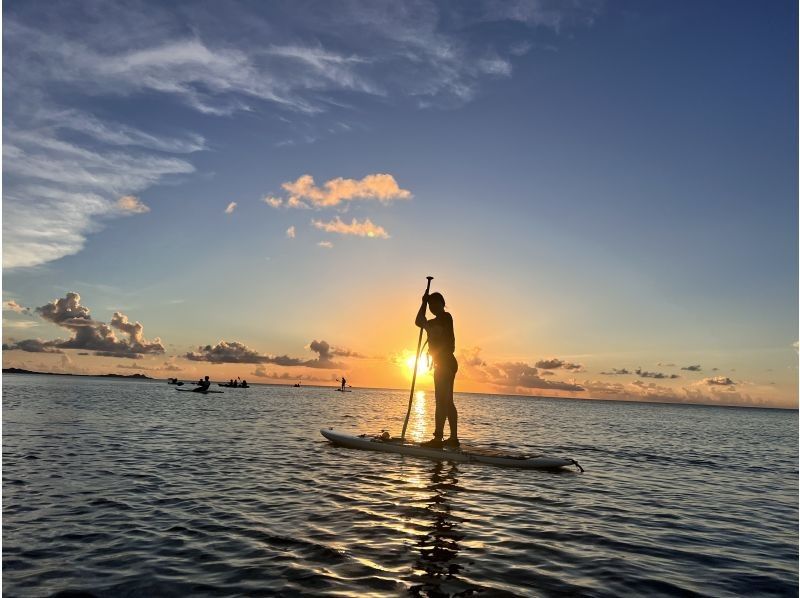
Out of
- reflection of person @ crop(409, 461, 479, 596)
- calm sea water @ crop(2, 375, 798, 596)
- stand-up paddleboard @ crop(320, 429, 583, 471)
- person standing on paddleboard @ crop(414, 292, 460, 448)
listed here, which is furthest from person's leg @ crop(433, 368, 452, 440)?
reflection of person @ crop(409, 461, 479, 596)

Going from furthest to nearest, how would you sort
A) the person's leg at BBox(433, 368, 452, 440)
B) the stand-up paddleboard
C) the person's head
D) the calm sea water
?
the person's head → the person's leg at BBox(433, 368, 452, 440) → the stand-up paddleboard → the calm sea water

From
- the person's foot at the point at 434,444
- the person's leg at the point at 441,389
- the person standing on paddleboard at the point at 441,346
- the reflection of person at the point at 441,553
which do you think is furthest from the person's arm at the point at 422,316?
the reflection of person at the point at 441,553

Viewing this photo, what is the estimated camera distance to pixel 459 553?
28.7 ft

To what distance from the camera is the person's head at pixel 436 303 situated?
18672 millimetres

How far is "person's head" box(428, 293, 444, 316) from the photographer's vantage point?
18672 mm

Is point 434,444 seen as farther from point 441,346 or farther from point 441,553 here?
point 441,553

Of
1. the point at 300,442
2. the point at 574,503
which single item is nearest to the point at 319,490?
the point at 574,503

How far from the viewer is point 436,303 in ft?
61.3

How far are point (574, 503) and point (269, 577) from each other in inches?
349

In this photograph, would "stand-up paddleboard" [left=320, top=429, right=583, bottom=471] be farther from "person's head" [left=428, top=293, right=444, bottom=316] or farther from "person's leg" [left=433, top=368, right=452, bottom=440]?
"person's head" [left=428, top=293, right=444, bottom=316]

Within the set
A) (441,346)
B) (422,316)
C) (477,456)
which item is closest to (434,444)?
(477,456)

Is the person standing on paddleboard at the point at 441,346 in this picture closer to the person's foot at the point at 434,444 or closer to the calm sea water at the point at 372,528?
the person's foot at the point at 434,444

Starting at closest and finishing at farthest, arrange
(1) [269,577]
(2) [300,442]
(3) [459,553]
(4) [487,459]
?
(1) [269,577] → (3) [459,553] → (4) [487,459] → (2) [300,442]

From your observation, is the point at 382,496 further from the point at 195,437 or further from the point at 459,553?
the point at 195,437
